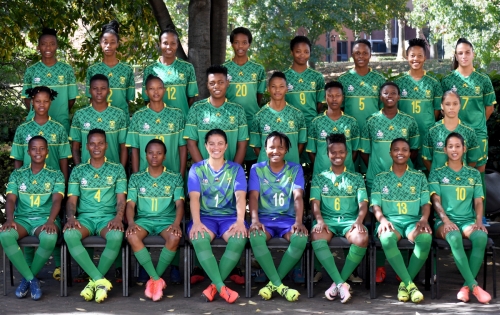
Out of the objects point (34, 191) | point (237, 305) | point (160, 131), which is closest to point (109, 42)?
point (160, 131)

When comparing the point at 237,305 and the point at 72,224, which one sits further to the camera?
the point at 72,224

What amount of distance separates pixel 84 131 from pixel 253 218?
196 centimetres

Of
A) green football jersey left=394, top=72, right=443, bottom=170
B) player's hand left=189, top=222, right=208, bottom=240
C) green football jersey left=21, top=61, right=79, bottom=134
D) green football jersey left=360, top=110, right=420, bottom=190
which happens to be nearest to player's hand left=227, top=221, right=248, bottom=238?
player's hand left=189, top=222, right=208, bottom=240

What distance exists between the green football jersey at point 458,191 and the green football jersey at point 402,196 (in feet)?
0.42

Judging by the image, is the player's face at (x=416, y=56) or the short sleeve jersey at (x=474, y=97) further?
the short sleeve jersey at (x=474, y=97)

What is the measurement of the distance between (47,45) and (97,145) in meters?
1.43

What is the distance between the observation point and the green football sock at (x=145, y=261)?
654 centimetres

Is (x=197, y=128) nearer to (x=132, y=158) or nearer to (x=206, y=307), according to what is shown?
(x=132, y=158)

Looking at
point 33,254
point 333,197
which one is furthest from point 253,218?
point 33,254

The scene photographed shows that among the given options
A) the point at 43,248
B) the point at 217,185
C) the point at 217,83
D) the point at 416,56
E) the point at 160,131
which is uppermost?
the point at 416,56

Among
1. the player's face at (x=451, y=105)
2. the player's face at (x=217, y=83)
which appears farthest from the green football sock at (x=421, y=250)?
the player's face at (x=217, y=83)

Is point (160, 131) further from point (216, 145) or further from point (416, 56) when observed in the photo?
point (416, 56)

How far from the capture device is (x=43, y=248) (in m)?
6.55

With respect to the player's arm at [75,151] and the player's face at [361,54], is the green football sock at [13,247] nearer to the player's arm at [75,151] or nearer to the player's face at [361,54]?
the player's arm at [75,151]
